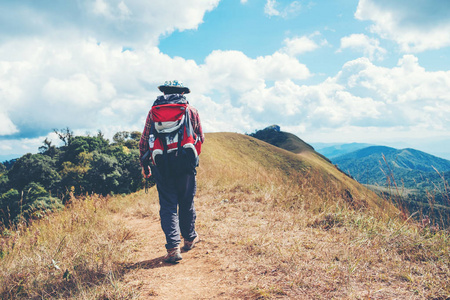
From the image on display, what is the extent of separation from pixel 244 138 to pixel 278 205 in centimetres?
5871

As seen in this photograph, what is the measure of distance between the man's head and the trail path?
2644 millimetres

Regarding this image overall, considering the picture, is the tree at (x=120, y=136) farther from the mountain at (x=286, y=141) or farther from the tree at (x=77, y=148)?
the mountain at (x=286, y=141)

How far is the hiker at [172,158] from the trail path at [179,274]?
22cm

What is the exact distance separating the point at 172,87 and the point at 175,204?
1.91 m

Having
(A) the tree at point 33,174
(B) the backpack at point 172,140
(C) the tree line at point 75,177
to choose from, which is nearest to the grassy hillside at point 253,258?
(B) the backpack at point 172,140

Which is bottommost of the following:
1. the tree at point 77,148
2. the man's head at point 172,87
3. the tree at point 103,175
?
the tree at point 103,175

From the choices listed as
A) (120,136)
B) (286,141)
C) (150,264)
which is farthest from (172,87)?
(286,141)

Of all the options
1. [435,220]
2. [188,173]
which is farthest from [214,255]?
[435,220]

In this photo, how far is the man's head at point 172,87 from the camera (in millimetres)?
3902

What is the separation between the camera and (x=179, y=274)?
3.12 meters

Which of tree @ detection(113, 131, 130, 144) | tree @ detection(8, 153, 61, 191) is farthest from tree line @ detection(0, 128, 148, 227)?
tree @ detection(113, 131, 130, 144)

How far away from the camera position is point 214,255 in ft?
11.6

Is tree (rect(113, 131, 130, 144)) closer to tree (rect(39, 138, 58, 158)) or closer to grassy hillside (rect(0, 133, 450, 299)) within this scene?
tree (rect(39, 138, 58, 158))

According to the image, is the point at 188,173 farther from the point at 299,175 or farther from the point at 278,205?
the point at 299,175
